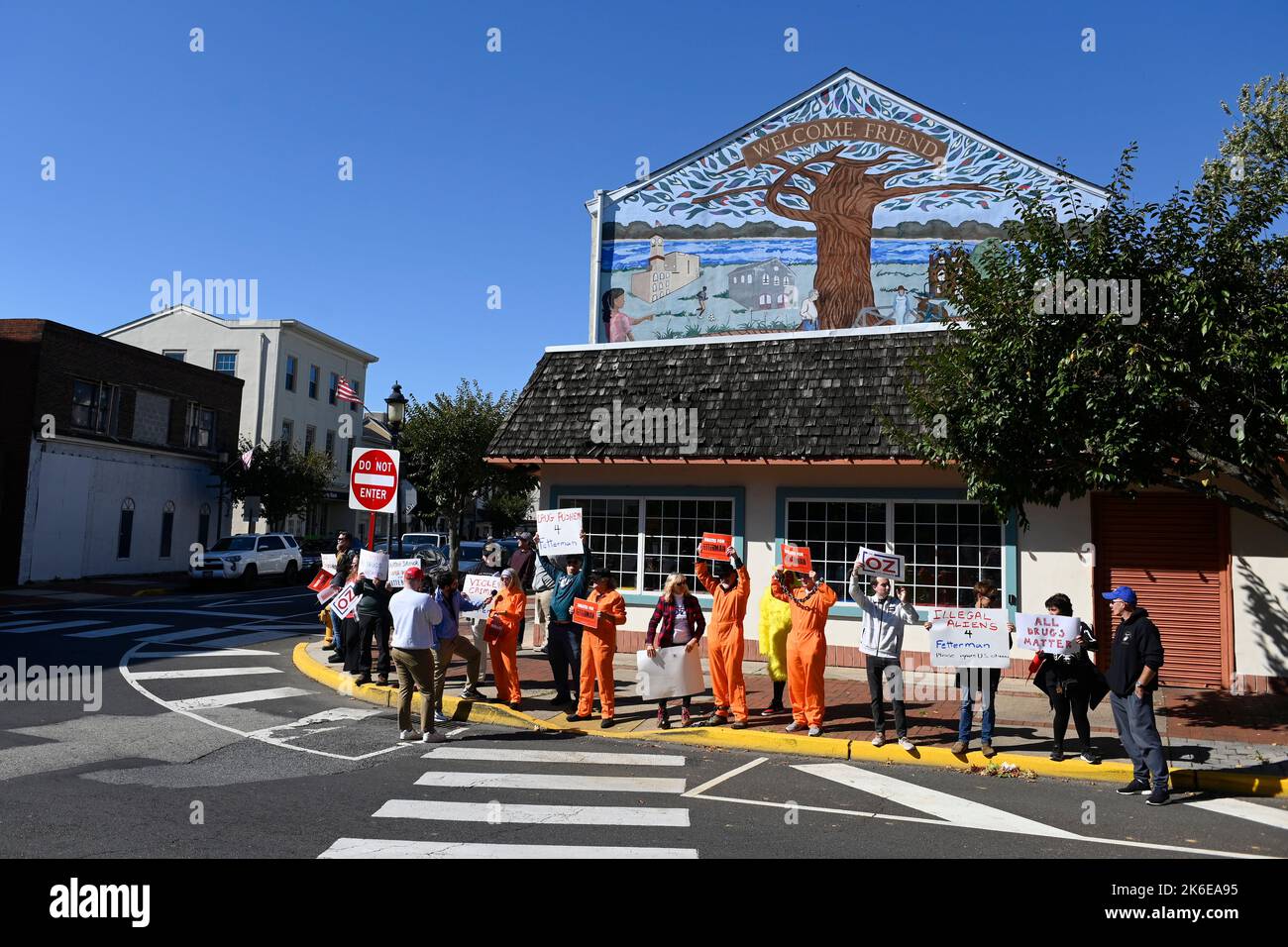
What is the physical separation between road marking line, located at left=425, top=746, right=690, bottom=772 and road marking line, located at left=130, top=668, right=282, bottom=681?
5459 mm

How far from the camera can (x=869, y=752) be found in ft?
28.3

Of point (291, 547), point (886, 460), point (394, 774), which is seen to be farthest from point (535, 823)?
point (291, 547)

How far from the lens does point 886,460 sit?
39.1ft

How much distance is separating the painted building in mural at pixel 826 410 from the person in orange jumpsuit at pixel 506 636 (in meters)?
3.51

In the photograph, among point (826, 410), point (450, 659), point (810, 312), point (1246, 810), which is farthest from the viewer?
point (810, 312)

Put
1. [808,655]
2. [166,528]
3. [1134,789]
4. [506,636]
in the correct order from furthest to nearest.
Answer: [166,528]
[506,636]
[808,655]
[1134,789]

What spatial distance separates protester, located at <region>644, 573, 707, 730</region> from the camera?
953 centimetres

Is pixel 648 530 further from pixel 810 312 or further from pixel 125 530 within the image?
pixel 125 530

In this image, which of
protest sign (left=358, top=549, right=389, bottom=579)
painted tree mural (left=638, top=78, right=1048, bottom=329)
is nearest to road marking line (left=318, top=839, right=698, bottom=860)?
protest sign (left=358, top=549, right=389, bottom=579)

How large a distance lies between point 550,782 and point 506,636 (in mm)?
3202

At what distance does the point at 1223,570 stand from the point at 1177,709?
2.27 meters

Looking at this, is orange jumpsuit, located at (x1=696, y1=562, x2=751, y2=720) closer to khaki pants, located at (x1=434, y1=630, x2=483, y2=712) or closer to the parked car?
khaki pants, located at (x1=434, y1=630, x2=483, y2=712)

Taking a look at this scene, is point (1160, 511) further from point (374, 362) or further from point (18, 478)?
point (374, 362)

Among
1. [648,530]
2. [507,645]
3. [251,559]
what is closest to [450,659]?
[507,645]
